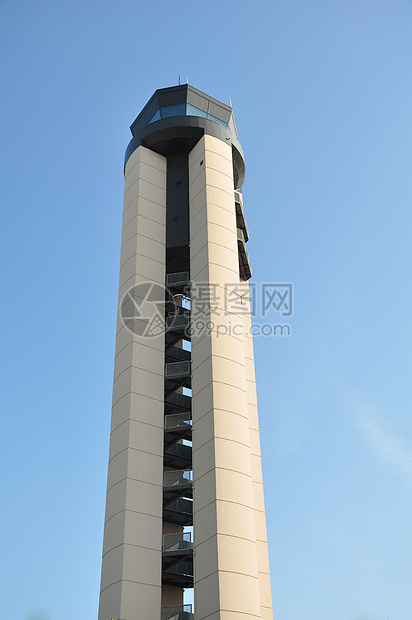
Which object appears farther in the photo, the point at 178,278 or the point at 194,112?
the point at 194,112

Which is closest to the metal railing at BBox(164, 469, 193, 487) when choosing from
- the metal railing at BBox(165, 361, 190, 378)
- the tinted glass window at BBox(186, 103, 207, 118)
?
the metal railing at BBox(165, 361, 190, 378)

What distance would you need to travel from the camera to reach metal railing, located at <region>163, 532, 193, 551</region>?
4194cm

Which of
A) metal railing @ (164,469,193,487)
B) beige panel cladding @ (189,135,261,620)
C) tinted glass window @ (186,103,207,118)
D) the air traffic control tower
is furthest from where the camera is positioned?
tinted glass window @ (186,103,207,118)

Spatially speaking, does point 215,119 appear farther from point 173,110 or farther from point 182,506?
point 182,506

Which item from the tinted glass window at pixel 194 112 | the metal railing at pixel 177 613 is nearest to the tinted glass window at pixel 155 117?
the tinted glass window at pixel 194 112

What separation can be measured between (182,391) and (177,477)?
429 inches

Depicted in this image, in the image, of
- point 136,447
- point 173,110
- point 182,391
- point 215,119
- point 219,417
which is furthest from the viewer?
point 215,119

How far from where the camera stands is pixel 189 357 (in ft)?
171

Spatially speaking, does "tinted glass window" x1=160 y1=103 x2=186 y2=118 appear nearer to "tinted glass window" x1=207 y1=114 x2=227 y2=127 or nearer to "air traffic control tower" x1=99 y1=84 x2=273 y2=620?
"air traffic control tower" x1=99 y1=84 x2=273 y2=620

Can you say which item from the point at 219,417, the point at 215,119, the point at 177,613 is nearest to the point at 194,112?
the point at 215,119

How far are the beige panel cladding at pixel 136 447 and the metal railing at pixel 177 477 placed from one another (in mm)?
1418

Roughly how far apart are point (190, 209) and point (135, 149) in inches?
381

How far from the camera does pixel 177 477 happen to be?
45.4 metres

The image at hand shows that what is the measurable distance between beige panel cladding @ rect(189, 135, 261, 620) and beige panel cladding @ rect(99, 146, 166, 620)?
3.11 m
